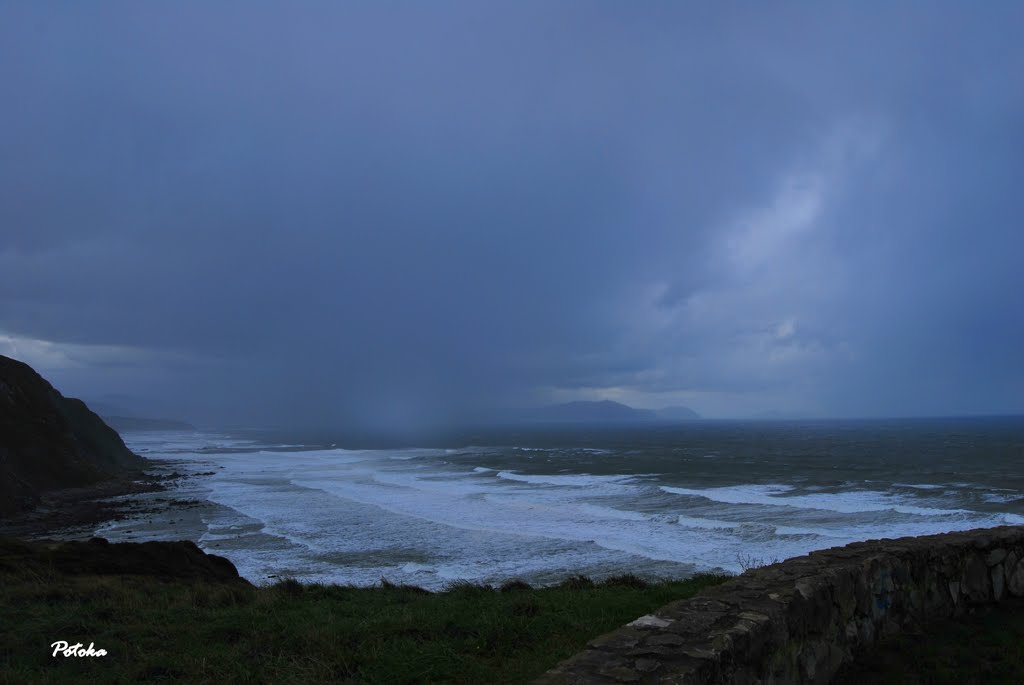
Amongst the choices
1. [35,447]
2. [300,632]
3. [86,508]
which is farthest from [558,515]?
[35,447]

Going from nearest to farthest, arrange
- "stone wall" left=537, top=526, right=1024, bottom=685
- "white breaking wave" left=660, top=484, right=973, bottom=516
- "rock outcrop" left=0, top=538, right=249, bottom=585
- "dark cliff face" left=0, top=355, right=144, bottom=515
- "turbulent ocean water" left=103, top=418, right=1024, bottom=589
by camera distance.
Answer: "stone wall" left=537, top=526, right=1024, bottom=685 < "rock outcrop" left=0, top=538, right=249, bottom=585 < "turbulent ocean water" left=103, top=418, right=1024, bottom=589 < "white breaking wave" left=660, top=484, right=973, bottom=516 < "dark cliff face" left=0, top=355, right=144, bottom=515

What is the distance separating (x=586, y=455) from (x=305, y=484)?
37.1 meters

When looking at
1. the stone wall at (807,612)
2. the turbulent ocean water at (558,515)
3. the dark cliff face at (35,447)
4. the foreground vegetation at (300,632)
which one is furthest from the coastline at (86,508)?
the stone wall at (807,612)

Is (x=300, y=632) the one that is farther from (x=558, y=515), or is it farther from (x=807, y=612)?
(x=558, y=515)

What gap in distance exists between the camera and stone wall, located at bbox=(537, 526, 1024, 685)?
4172 millimetres

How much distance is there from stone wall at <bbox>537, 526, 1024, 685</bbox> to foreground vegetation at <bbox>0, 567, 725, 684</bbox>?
139cm

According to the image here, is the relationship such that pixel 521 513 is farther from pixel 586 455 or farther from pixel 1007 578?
pixel 586 455

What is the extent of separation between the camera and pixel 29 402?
46312mm

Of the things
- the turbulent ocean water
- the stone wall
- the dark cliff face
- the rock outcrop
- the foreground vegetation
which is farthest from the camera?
the dark cliff face

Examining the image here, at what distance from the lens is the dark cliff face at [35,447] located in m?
35.6

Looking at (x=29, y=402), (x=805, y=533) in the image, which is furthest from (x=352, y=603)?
(x=29, y=402)

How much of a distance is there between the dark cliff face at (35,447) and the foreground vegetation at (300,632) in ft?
98.4

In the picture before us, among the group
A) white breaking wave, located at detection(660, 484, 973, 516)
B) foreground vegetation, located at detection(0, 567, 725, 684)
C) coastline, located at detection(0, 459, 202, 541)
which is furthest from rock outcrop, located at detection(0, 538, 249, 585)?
white breaking wave, located at detection(660, 484, 973, 516)

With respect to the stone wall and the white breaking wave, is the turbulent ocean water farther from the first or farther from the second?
the stone wall
